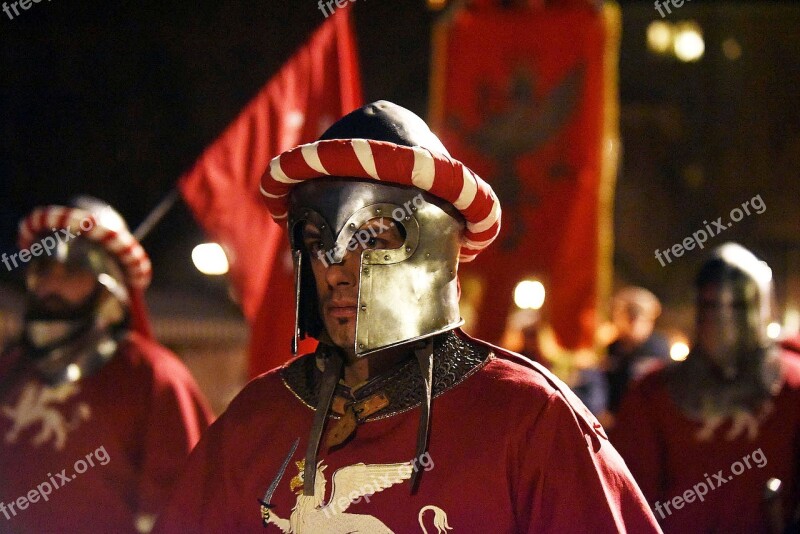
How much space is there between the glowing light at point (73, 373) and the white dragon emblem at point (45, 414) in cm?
3

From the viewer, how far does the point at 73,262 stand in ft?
15.9

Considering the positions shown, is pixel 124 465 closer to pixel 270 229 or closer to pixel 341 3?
pixel 270 229

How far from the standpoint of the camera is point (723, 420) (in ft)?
15.2

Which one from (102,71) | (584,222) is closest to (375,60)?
(102,71)

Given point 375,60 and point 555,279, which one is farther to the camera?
point 375,60

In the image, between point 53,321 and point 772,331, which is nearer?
point 53,321

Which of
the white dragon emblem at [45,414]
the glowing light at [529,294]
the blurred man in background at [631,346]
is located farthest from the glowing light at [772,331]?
the white dragon emblem at [45,414]

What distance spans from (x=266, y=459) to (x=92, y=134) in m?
6.88

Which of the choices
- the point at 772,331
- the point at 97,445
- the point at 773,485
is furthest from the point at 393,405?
the point at 772,331

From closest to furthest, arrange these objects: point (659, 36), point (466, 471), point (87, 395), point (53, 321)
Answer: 1. point (466, 471)
2. point (87, 395)
3. point (53, 321)
4. point (659, 36)

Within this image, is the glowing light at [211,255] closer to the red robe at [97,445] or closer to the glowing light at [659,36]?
the red robe at [97,445]

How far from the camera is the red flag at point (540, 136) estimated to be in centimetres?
676

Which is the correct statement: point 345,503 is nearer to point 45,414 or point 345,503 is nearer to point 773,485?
point 773,485

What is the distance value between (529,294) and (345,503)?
14.2 ft
